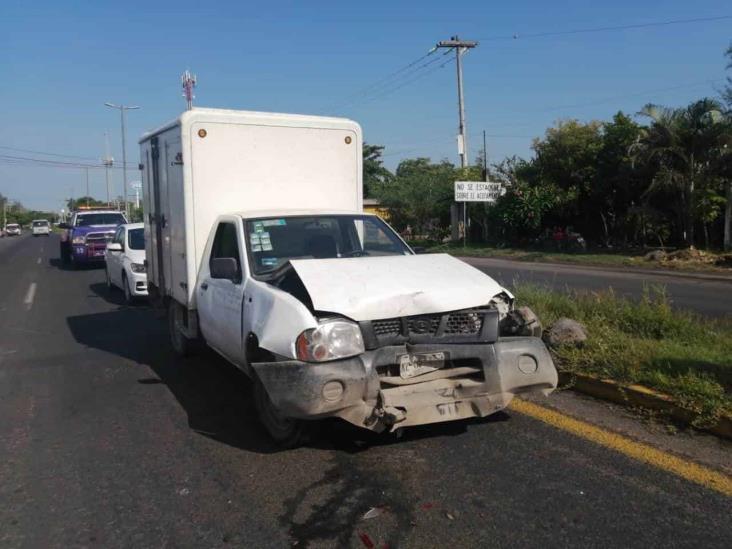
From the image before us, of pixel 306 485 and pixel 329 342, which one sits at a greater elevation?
pixel 329 342

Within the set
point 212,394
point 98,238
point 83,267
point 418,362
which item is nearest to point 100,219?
point 83,267

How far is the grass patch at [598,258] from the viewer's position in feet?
61.2

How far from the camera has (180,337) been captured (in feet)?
25.7

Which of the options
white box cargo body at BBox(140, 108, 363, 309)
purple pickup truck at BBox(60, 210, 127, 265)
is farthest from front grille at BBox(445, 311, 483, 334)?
purple pickup truck at BBox(60, 210, 127, 265)

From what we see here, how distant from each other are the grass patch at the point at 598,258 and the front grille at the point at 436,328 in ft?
50.2

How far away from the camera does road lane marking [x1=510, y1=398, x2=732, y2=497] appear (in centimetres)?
394

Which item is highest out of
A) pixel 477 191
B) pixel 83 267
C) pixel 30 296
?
pixel 477 191

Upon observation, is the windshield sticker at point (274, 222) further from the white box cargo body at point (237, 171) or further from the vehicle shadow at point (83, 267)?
the vehicle shadow at point (83, 267)

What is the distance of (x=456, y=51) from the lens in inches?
1244

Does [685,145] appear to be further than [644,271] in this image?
Yes

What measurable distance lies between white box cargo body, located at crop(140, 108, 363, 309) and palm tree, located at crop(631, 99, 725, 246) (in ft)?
53.9

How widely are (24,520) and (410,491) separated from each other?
221cm

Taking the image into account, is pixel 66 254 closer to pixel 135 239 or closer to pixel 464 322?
pixel 135 239

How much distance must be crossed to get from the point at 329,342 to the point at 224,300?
5.85 ft
